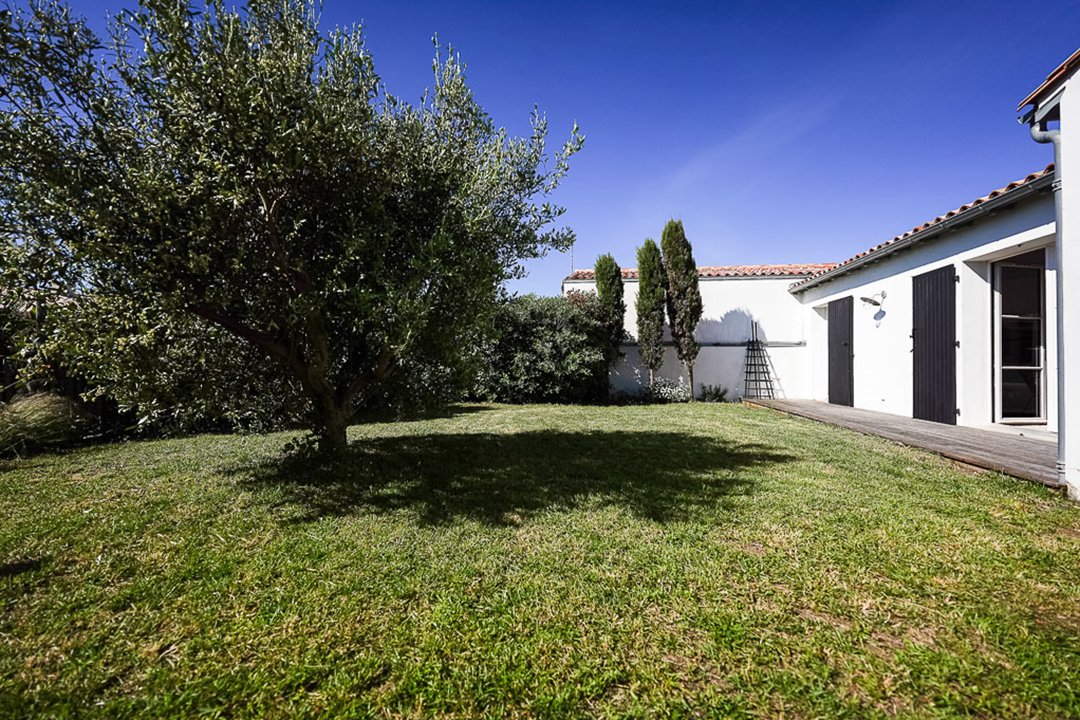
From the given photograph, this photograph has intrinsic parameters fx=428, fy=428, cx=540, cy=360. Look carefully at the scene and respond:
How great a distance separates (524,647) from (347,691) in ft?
2.58

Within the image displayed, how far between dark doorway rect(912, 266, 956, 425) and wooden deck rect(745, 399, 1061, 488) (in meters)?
0.34

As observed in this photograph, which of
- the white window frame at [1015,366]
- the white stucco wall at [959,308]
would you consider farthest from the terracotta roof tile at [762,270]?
the white window frame at [1015,366]

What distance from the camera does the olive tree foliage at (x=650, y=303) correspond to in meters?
14.1

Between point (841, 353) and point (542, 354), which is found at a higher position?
point (542, 354)

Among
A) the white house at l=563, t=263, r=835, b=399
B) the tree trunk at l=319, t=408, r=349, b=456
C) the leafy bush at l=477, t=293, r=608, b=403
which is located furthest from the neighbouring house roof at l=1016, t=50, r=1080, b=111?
the white house at l=563, t=263, r=835, b=399

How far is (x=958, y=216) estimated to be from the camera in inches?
276

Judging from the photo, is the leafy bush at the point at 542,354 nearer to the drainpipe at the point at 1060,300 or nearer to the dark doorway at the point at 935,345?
the dark doorway at the point at 935,345

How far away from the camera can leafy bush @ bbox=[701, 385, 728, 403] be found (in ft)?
47.7

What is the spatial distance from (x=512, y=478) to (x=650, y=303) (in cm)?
1033

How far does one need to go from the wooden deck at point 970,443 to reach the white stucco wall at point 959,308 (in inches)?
24.1

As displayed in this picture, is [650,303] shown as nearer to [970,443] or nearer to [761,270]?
[761,270]

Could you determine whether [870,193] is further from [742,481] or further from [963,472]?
[742,481]

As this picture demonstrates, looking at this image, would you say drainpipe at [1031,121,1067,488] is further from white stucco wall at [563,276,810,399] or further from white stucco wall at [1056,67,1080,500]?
white stucco wall at [563,276,810,399]

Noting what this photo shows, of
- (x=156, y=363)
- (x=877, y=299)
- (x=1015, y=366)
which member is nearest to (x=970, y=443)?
(x=1015, y=366)
